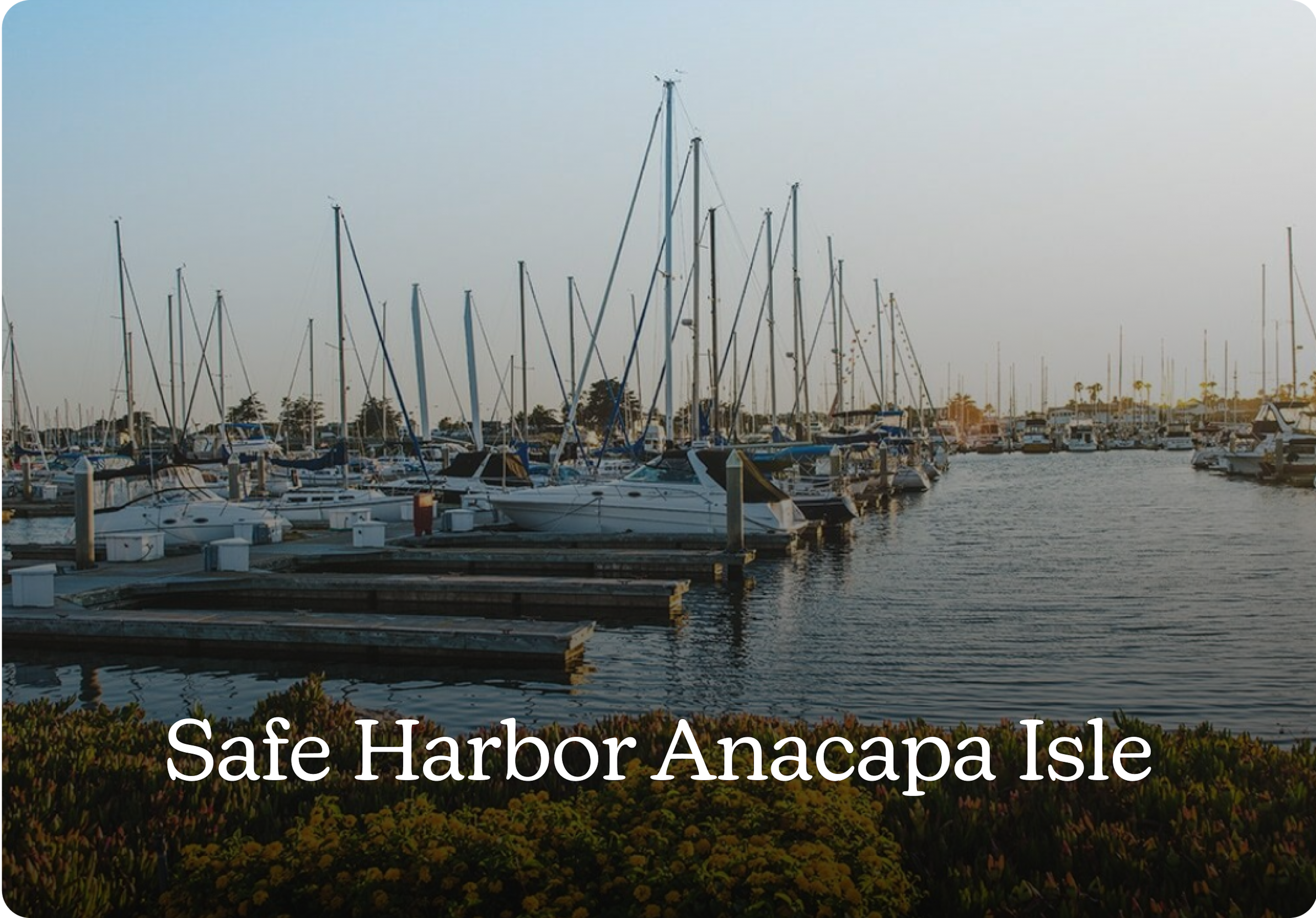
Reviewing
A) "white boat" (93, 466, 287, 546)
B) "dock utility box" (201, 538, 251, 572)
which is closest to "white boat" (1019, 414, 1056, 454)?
"white boat" (93, 466, 287, 546)

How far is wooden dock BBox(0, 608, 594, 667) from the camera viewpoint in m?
18.4

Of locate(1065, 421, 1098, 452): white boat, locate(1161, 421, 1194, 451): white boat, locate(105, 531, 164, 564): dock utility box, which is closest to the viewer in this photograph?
locate(105, 531, 164, 564): dock utility box

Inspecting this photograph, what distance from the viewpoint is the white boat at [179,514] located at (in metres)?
33.0

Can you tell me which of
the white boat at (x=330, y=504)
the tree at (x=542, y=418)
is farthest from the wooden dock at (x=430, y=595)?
the tree at (x=542, y=418)

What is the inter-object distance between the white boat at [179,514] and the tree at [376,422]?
217 ft

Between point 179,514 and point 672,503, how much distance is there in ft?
44.6

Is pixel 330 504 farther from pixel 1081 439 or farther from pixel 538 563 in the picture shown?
pixel 1081 439

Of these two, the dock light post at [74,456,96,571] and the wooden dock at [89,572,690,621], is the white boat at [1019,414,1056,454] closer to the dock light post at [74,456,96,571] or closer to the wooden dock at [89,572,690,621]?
the wooden dock at [89,572,690,621]

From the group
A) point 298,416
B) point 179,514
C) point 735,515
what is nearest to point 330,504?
point 179,514

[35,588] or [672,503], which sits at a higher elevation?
[672,503]

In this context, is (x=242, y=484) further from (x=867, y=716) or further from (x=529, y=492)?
(x=867, y=716)

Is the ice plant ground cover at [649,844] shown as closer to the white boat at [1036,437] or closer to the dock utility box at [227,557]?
the dock utility box at [227,557]

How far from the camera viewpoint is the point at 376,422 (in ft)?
485

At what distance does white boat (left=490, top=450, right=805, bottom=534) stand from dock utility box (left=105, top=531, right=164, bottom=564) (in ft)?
38.0
